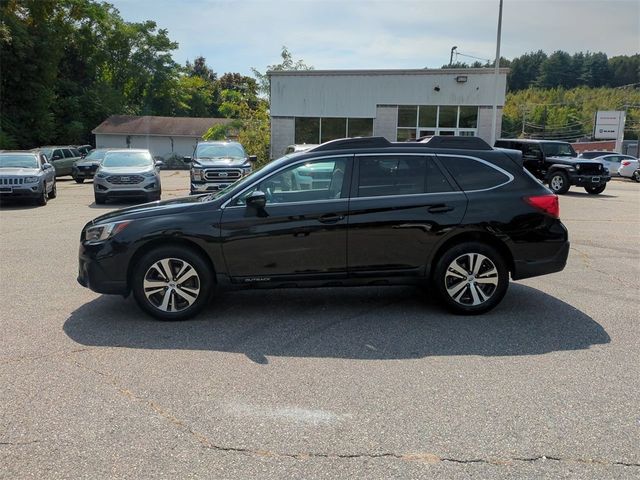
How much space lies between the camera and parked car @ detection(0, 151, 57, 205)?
50.8 ft

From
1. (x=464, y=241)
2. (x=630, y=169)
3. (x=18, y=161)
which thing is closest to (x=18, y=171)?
(x=18, y=161)

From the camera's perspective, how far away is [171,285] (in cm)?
555

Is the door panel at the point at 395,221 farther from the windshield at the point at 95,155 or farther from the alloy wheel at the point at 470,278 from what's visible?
the windshield at the point at 95,155

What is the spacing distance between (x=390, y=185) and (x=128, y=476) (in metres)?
3.74

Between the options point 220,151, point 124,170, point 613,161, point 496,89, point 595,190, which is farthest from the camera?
point 613,161

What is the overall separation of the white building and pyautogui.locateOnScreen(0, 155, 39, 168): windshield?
15.5 metres

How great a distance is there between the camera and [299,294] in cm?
660

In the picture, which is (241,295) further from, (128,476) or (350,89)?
(350,89)

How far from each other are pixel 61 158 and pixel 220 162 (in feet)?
Result: 53.5

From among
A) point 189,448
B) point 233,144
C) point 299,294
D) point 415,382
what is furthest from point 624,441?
point 233,144

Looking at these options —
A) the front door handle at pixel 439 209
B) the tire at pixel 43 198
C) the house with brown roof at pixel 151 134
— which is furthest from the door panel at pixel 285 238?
the house with brown roof at pixel 151 134

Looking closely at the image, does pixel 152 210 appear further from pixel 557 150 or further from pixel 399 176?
pixel 557 150

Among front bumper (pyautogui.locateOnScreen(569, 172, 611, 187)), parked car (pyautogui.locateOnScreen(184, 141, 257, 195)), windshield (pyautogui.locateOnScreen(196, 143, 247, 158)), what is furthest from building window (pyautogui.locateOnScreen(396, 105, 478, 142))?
parked car (pyautogui.locateOnScreen(184, 141, 257, 195))

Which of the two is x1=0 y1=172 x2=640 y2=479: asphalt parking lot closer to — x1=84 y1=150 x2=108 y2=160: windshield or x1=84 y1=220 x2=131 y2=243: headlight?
x1=84 y1=220 x2=131 y2=243: headlight
